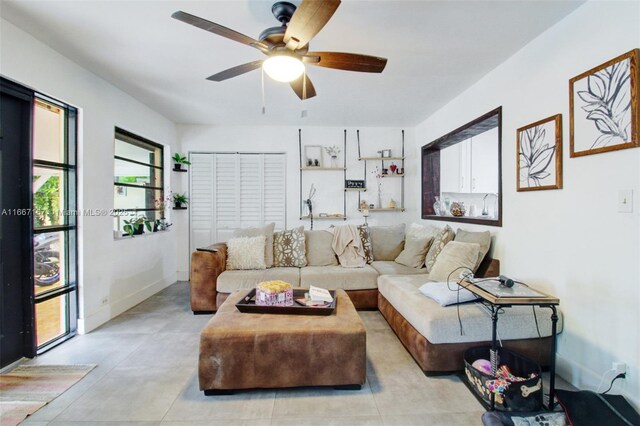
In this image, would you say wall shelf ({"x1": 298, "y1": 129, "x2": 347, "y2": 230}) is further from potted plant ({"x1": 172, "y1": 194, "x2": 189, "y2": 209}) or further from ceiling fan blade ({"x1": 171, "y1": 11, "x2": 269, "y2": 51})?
ceiling fan blade ({"x1": 171, "y1": 11, "x2": 269, "y2": 51})

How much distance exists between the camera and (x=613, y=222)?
1.75 metres

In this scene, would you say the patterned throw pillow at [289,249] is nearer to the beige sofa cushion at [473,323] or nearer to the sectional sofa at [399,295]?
the sectional sofa at [399,295]

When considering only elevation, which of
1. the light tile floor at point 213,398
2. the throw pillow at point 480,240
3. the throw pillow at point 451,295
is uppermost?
the throw pillow at point 480,240

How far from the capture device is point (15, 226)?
228 centimetres

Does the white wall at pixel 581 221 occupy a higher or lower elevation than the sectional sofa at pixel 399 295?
higher

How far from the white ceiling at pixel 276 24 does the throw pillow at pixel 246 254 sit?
1726 millimetres

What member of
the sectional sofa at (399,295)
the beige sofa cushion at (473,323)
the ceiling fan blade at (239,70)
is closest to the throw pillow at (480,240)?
the sectional sofa at (399,295)

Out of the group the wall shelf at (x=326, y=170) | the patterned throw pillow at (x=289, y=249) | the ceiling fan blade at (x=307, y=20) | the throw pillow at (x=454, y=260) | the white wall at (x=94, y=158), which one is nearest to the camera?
the ceiling fan blade at (x=307, y=20)

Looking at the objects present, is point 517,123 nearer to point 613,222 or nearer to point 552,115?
point 552,115

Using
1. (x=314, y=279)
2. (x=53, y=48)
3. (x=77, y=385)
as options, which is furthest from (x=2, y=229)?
(x=314, y=279)

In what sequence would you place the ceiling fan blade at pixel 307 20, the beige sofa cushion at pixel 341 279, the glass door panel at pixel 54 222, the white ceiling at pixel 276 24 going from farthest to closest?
the beige sofa cushion at pixel 341 279 → the glass door panel at pixel 54 222 → the white ceiling at pixel 276 24 → the ceiling fan blade at pixel 307 20

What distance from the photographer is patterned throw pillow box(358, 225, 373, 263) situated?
3859mm

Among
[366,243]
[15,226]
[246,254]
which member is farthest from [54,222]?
[366,243]

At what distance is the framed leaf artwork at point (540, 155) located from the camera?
2113mm
